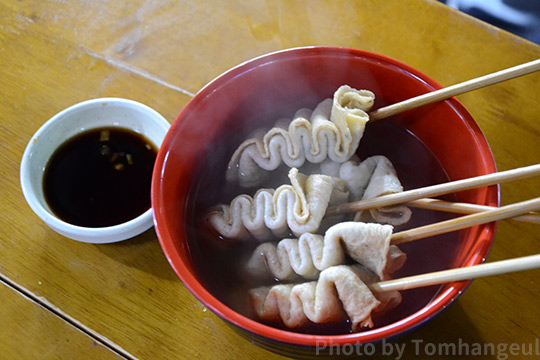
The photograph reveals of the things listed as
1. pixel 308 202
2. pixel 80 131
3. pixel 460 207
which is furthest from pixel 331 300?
pixel 80 131

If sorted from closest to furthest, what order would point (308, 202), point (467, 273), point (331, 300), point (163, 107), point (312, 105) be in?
point (467, 273), point (331, 300), point (308, 202), point (312, 105), point (163, 107)

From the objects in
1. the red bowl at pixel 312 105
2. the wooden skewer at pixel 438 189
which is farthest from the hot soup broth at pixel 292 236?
the wooden skewer at pixel 438 189

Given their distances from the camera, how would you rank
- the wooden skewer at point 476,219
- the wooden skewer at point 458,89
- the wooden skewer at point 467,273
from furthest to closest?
the wooden skewer at point 458,89 → the wooden skewer at point 476,219 → the wooden skewer at point 467,273

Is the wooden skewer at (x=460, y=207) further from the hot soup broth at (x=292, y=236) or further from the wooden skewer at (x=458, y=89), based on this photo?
the wooden skewer at (x=458, y=89)

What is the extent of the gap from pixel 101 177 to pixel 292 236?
0.58 m

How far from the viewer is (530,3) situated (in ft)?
6.26

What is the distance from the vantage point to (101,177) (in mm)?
1311

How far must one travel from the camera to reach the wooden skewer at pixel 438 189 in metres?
0.85

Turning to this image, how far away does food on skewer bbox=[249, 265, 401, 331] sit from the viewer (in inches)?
36.0

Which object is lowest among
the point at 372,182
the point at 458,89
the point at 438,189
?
the point at 372,182

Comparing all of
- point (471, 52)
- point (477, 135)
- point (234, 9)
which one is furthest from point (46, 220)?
point (471, 52)

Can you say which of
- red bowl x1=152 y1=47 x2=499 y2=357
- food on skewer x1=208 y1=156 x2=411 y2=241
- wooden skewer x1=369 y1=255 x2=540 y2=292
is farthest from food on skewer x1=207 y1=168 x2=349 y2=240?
wooden skewer x1=369 y1=255 x2=540 y2=292

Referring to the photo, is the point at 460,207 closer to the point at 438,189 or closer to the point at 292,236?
the point at 438,189

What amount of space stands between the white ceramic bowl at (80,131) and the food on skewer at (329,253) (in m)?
0.31
